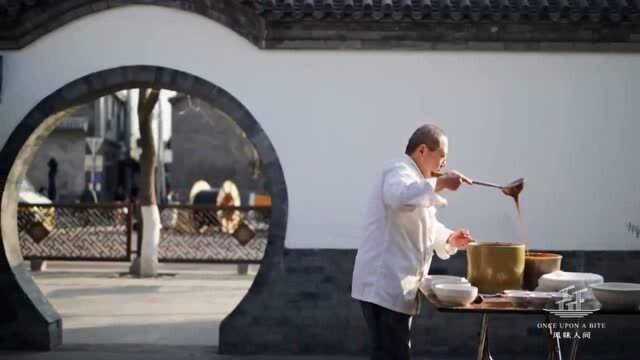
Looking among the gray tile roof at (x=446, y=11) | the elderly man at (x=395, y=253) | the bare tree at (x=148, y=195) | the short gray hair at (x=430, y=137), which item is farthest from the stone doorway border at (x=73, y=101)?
the bare tree at (x=148, y=195)

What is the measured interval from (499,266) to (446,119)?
132 inches

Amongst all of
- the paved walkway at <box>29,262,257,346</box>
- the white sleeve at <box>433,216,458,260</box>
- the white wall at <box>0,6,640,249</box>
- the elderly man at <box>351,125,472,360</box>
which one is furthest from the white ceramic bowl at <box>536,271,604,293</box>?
the paved walkway at <box>29,262,257,346</box>

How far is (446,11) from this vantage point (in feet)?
23.8

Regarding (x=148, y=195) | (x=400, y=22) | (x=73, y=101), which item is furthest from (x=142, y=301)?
(x=400, y=22)

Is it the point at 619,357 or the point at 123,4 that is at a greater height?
the point at 123,4

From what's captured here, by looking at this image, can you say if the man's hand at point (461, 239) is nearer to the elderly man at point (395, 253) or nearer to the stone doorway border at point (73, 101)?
the elderly man at point (395, 253)

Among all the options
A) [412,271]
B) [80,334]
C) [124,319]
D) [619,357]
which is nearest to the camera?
[412,271]

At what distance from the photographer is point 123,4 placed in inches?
295

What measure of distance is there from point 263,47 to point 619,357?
13.6ft

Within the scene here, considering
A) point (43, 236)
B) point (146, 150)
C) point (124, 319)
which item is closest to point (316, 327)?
point (124, 319)

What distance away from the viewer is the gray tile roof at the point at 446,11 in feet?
23.8

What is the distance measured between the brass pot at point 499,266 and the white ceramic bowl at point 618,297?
16.2 inches

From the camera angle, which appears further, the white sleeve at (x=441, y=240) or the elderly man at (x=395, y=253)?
the white sleeve at (x=441, y=240)

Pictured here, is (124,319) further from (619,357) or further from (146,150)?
(619,357)
